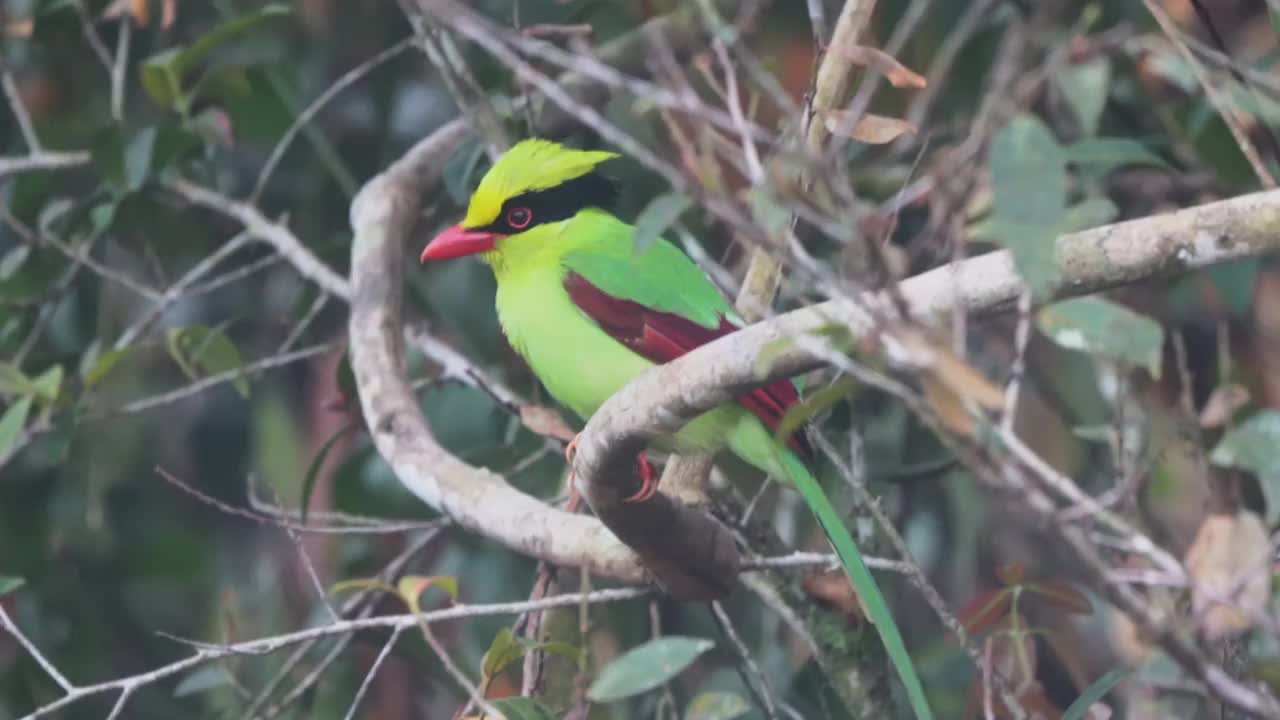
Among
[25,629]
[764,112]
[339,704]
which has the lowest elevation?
[339,704]

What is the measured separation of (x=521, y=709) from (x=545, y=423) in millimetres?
846

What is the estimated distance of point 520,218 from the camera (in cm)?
319

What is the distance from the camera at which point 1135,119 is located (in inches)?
151

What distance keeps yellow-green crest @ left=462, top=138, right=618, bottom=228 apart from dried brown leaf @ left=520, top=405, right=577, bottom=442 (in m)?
0.40

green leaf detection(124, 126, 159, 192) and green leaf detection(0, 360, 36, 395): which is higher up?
green leaf detection(124, 126, 159, 192)

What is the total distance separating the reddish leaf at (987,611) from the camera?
8.75 ft

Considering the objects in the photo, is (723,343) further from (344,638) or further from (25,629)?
(25,629)

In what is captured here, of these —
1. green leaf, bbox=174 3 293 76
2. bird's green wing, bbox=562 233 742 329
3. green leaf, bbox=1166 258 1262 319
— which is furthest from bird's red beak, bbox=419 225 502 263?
green leaf, bbox=1166 258 1262 319

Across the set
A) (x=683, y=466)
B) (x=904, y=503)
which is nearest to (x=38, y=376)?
(x=683, y=466)

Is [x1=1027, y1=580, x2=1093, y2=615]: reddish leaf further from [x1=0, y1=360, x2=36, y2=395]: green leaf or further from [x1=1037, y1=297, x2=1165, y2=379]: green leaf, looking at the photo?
[x1=0, y1=360, x2=36, y2=395]: green leaf

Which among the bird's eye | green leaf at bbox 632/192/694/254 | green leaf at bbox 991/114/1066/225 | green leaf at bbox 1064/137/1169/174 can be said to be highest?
green leaf at bbox 991/114/1066/225

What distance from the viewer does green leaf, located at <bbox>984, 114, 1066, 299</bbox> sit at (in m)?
1.38

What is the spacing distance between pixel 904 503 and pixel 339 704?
1.31 meters

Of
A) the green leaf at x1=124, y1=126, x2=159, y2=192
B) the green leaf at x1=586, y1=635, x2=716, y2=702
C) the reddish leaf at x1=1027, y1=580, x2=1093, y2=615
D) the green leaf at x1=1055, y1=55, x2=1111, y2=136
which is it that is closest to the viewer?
the green leaf at x1=586, y1=635, x2=716, y2=702
